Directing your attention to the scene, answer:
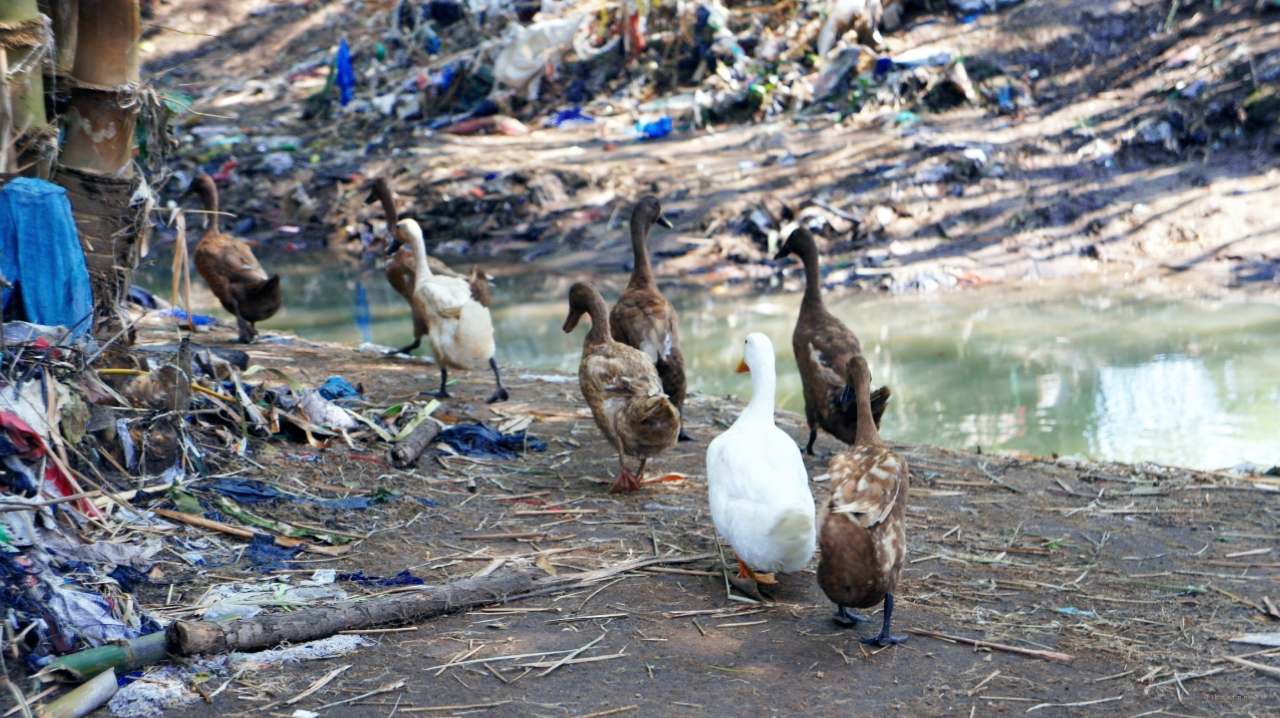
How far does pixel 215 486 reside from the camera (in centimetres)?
458

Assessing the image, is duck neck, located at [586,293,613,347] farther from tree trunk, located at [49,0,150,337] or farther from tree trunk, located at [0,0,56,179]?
tree trunk, located at [0,0,56,179]

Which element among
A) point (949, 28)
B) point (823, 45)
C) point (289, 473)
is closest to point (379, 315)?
point (289, 473)

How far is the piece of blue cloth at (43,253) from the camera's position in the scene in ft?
13.7

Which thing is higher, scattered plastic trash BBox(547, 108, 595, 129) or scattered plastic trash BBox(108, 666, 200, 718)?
scattered plastic trash BBox(547, 108, 595, 129)


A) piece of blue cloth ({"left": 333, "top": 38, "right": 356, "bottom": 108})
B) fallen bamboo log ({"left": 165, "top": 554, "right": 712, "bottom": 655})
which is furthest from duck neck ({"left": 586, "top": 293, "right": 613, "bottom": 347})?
piece of blue cloth ({"left": 333, "top": 38, "right": 356, "bottom": 108})

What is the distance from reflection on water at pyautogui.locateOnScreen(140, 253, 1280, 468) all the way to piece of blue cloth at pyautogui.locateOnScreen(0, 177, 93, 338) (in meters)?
5.36

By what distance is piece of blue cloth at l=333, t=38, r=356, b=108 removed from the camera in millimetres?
21281

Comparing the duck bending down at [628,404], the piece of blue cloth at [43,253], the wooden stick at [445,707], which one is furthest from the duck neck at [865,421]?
the piece of blue cloth at [43,253]

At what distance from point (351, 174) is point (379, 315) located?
6.52 metres

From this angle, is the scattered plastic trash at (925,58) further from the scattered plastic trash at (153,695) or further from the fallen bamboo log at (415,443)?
the scattered plastic trash at (153,695)

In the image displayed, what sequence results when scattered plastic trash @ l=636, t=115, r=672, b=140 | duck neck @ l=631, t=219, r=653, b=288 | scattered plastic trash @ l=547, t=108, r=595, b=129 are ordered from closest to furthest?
duck neck @ l=631, t=219, r=653, b=288 < scattered plastic trash @ l=636, t=115, r=672, b=140 < scattered plastic trash @ l=547, t=108, r=595, b=129

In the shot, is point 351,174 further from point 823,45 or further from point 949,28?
point 949,28

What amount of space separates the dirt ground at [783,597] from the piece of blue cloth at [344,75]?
17.2m

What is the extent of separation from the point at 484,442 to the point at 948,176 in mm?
10778
